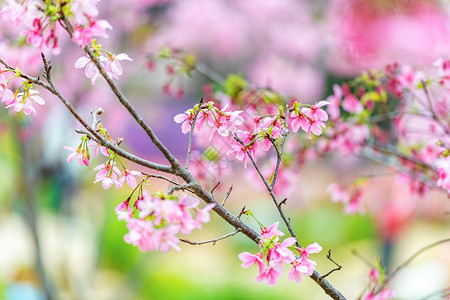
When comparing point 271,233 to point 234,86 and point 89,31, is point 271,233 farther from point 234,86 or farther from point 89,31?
point 234,86

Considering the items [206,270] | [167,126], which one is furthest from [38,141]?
[167,126]

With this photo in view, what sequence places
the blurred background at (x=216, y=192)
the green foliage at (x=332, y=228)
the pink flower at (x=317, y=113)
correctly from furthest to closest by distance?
1. the green foliage at (x=332, y=228)
2. the blurred background at (x=216, y=192)
3. the pink flower at (x=317, y=113)

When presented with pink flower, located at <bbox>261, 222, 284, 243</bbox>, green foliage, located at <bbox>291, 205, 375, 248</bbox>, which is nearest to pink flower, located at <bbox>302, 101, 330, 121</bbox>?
pink flower, located at <bbox>261, 222, 284, 243</bbox>

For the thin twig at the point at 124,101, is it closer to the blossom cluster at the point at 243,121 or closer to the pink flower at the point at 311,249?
the blossom cluster at the point at 243,121

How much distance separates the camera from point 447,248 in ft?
13.3

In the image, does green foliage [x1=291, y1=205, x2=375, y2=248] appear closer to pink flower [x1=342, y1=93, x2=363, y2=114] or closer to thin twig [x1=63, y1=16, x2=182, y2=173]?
pink flower [x1=342, y1=93, x2=363, y2=114]

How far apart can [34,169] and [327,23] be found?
245cm

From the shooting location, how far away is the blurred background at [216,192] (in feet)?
10.1

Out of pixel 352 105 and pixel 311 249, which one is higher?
pixel 352 105

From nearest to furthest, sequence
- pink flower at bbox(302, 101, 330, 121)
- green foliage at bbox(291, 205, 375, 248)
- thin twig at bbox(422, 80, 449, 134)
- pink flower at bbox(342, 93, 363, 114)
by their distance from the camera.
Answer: pink flower at bbox(302, 101, 330, 121)
thin twig at bbox(422, 80, 449, 134)
pink flower at bbox(342, 93, 363, 114)
green foliage at bbox(291, 205, 375, 248)

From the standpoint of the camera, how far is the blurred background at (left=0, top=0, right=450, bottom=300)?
10.1 feet

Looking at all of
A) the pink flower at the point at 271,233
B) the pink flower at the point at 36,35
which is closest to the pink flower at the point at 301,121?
the pink flower at the point at 271,233

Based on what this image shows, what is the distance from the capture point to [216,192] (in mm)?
2672

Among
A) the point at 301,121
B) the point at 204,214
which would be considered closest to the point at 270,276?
the point at 204,214
